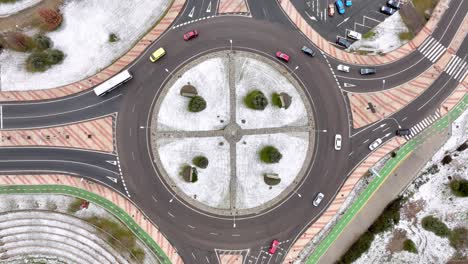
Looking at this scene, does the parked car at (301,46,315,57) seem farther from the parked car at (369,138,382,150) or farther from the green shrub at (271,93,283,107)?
the parked car at (369,138,382,150)

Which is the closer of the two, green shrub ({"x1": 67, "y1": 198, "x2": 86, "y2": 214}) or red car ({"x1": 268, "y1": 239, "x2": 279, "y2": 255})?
green shrub ({"x1": 67, "y1": 198, "x2": 86, "y2": 214})

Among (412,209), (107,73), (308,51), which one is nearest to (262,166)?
(308,51)

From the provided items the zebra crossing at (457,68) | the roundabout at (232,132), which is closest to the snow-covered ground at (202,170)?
the roundabout at (232,132)

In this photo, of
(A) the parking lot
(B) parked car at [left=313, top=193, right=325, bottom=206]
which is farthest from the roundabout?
(A) the parking lot

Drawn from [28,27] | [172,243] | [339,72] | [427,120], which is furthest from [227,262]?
[28,27]

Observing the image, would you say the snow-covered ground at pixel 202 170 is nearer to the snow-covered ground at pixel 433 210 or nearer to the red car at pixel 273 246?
the red car at pixel 273 246

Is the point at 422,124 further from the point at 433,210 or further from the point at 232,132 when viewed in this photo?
the point at 232,132
